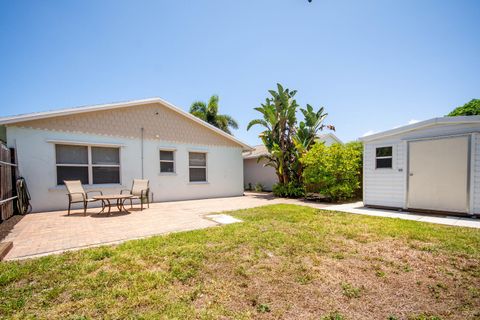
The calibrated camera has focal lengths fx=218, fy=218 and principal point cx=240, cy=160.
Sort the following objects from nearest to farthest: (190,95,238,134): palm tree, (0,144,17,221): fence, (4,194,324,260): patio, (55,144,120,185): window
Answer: (4,194,324,260): patio, (0,144,17,221): fence, (55,144,120,185): window, (190,95,238,134): palm tree

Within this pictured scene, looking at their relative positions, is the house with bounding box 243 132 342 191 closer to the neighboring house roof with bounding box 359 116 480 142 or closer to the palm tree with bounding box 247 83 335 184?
the palm tree with bounding box 247 83 335 184

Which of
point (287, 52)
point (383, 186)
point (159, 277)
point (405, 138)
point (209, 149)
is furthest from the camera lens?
point (209, 149)

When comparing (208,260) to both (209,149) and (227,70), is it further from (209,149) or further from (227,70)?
(227,70)

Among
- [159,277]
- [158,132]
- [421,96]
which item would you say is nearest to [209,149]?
[158,132]

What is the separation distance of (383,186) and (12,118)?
48.1 feet

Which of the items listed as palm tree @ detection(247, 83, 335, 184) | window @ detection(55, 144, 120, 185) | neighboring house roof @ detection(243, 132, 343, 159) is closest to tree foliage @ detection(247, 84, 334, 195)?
palm tree @ detection(247, 83, 335, 184)

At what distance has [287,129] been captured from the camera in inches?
587

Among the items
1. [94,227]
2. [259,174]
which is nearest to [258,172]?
[259,174]

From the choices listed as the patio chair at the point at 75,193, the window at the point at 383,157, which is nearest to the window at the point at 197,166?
the patio chair at the point at 75,193

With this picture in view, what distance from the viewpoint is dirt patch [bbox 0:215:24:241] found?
549 cm

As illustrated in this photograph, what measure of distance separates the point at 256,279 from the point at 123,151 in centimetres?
972

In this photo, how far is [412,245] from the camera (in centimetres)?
466

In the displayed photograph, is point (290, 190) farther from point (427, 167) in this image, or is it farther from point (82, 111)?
point (82, 111)

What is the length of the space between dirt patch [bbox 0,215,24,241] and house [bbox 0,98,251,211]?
53.3 inches
